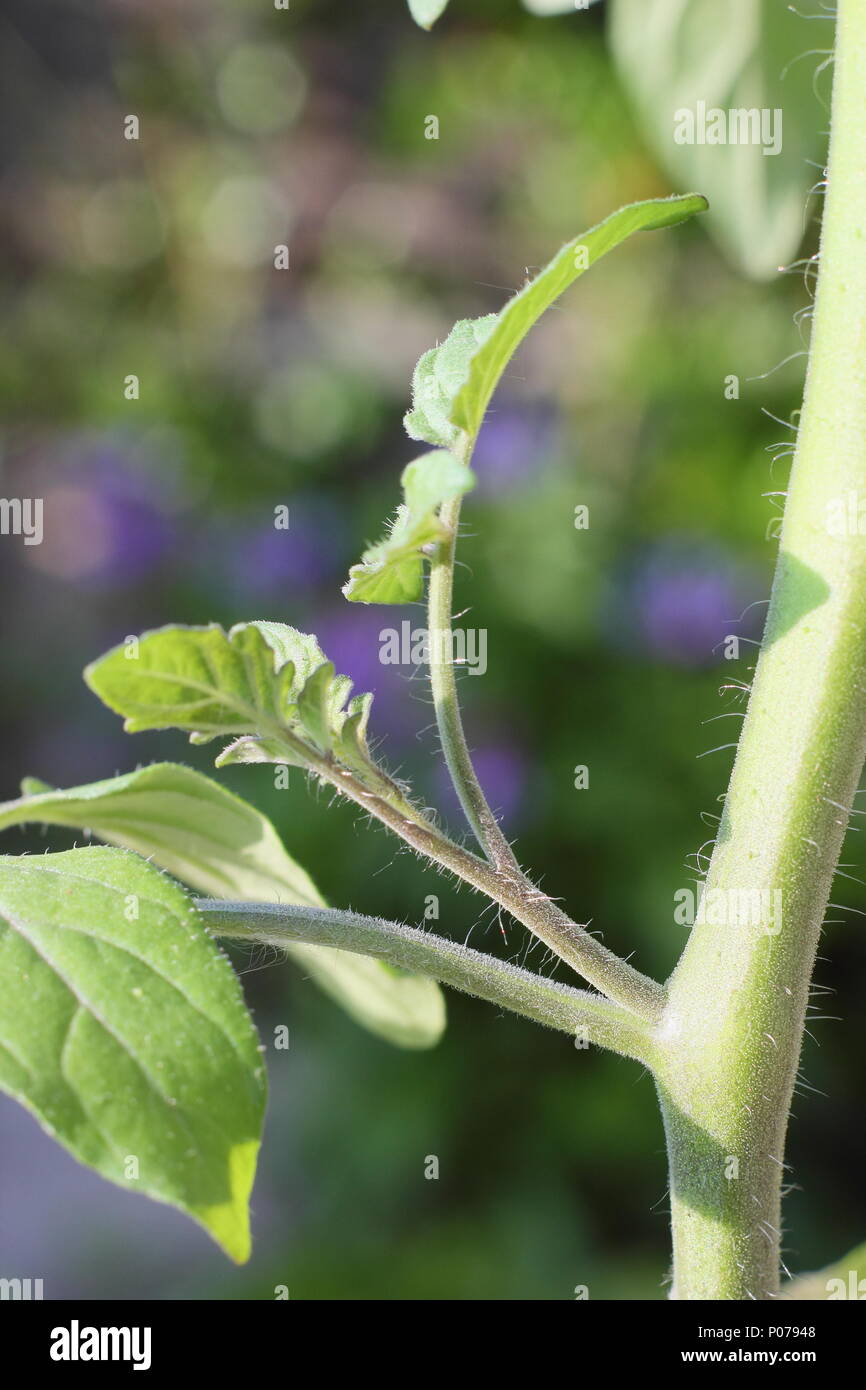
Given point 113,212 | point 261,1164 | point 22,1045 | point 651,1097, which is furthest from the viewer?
point 113,212

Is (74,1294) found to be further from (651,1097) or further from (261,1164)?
(651,1097)

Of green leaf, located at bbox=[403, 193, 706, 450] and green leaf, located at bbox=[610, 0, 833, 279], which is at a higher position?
green leaf, located at bbox=[610, 0, 833, 279]

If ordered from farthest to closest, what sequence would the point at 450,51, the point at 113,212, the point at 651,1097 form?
the point at 113,212
the point at 450,51
the point at 651,1097

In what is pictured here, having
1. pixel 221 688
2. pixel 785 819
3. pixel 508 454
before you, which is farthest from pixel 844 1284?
pixel 508 454

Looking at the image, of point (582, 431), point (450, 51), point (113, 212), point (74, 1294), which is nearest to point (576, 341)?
point (582, 431)

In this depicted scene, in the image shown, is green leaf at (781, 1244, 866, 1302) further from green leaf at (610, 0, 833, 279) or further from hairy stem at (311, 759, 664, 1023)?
green leaf at (610, 0, 833, 279)

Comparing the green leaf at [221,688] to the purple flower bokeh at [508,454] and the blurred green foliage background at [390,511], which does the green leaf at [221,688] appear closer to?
the blurred green foliage background at [390,511]

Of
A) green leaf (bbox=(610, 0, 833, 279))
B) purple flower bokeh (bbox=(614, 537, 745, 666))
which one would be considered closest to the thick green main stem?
green leaf (bbox=(610, 0, 833, 279))
